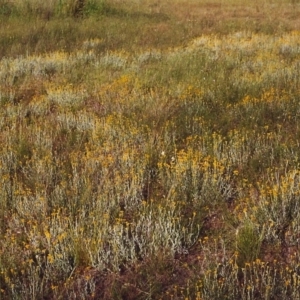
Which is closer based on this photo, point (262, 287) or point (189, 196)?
point (262, 287)

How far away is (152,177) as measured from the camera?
5.12 meters

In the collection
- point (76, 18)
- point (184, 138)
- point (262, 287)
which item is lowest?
point (262, 287)

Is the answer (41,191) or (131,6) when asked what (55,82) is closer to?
(41,191)

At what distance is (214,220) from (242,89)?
3.92 m

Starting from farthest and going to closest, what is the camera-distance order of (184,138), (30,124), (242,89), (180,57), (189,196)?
(180,57)
(242,89)
(30,124)
(184,138)
(189,196)

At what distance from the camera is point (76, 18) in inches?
616

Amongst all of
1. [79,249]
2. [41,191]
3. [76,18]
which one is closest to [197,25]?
[76,18]

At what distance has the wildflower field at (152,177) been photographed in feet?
11.7

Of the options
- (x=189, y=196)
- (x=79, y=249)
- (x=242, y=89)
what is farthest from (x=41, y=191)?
(x=242, y=89)

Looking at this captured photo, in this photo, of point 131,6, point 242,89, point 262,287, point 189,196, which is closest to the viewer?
point 262,287

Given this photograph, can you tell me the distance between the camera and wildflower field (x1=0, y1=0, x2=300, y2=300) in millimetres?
3568

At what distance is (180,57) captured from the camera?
34.3 ft

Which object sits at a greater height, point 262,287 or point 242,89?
point 242,89

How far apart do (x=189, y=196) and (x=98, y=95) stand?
4.00 meters
